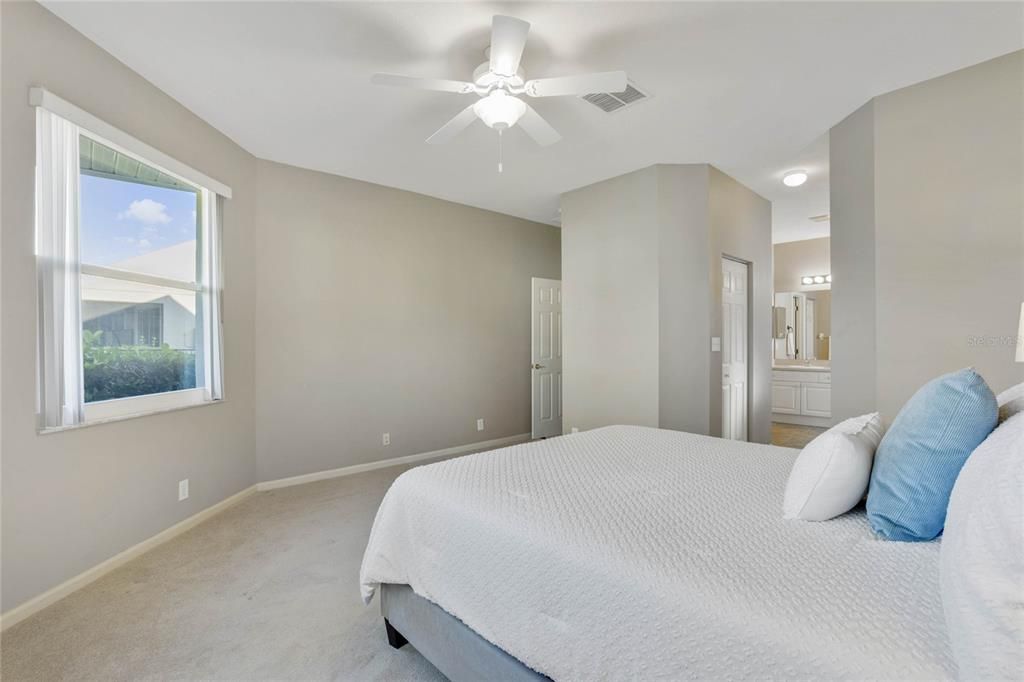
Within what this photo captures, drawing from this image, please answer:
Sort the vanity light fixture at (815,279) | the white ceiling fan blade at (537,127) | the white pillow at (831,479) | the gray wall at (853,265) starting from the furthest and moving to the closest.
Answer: the vanity light fixture at (815,279) → the gray wall at (853,265) → the white ceiling fan blade at (537,127) → the white pillow at (831,479)

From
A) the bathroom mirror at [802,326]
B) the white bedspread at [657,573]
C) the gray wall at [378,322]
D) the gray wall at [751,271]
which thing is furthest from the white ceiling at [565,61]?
the bathroom mirror at [802,326]

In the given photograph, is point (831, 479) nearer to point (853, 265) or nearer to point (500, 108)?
point (500, 108)

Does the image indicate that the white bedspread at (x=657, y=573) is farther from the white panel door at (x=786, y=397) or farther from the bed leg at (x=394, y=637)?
the white panel door at (x=786, y=397)

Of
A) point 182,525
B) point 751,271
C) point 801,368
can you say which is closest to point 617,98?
point 751,271

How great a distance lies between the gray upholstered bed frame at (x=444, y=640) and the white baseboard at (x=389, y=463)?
2382 millimetres

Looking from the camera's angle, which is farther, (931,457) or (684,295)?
(684,295)

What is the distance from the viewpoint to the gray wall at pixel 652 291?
3.77m

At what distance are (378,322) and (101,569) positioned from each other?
8.19 ft

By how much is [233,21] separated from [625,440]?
260cm

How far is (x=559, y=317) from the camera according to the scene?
588 centimetres

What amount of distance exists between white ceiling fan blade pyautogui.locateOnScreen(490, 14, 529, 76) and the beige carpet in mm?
2382

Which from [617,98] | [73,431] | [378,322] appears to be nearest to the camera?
[73,431]

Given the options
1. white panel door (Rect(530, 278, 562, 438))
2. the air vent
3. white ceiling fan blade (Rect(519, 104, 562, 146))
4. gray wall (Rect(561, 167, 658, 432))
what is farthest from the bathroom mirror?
white ceiling fan blade (Rect(519, 104, 562, 146))

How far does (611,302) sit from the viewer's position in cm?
414
